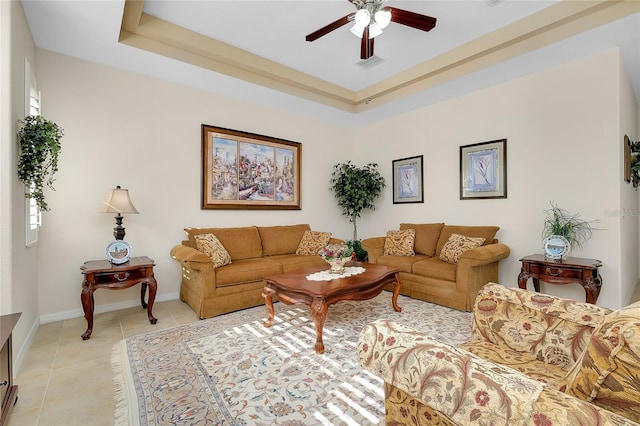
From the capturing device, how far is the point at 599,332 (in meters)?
0.85

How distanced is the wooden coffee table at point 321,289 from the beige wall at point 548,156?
1.97 metres

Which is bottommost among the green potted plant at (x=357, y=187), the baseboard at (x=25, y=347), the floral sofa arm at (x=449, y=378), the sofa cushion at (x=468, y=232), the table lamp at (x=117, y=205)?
the baseboard at (x=25, y=347)

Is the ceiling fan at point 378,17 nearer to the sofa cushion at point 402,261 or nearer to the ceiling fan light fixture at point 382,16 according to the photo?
the ceiling fan light fixture at point 382,16

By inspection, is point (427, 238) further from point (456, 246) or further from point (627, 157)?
point (627, 157)

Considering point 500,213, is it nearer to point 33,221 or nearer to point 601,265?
point 601,265

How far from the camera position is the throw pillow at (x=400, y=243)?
4.53 meters

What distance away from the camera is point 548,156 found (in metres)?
3.71

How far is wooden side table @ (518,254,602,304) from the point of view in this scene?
2984 millimetres

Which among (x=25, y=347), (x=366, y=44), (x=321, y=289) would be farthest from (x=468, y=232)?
(x=25, y=347)

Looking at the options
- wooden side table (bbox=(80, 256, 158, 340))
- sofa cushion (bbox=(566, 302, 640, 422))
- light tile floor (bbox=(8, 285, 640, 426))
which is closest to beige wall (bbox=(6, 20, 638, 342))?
light tile floor (bbox=(8, 285, 640, 426))

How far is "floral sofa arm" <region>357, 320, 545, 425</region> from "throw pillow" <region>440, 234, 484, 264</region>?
9.93ft

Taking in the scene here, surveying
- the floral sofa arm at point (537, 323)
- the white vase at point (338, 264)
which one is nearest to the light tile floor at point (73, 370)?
the white vase at point (338, 264)

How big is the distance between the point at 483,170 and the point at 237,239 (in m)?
3.62

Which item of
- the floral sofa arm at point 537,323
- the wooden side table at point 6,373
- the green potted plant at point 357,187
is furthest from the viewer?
the green potted plant at point 357,187
